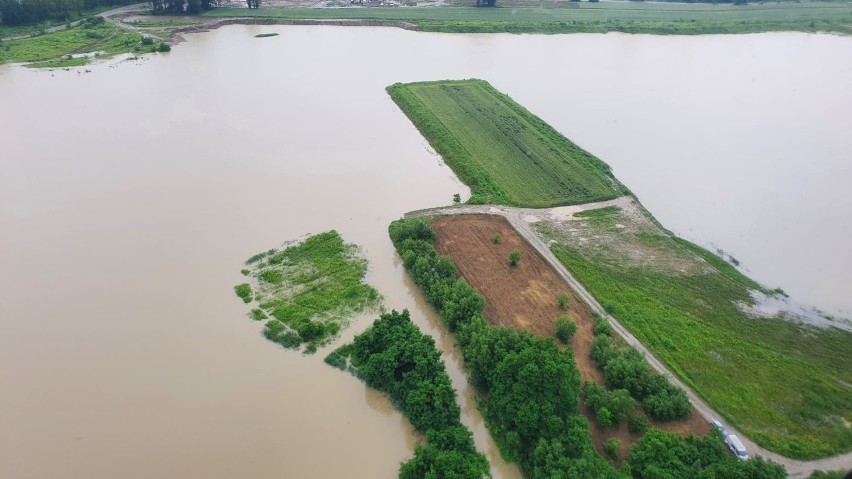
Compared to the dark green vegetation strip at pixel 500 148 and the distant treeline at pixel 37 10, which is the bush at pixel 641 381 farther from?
the distant treeline at pixel 37 10

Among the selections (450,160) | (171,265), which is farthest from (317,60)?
(171,265)

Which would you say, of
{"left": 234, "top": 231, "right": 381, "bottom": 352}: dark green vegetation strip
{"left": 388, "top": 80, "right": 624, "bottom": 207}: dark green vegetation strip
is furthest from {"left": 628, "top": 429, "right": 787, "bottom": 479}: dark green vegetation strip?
{"left": 388, "top": 80, "right": 624, "bottom": 207}: dark green vegetation strip

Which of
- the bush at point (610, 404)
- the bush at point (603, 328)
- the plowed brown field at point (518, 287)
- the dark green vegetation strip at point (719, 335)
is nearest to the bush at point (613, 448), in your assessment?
the plowed brown field at point (518, 287)

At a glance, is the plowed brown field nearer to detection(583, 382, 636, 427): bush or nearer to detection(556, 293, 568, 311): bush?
detection(556, 293, 568, 311): bush

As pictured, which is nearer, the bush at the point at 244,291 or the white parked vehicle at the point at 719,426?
the white parked vehicle at the point at 719,426

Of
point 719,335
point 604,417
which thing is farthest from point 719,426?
point 719,335

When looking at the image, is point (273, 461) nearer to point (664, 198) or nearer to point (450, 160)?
point (450, 160)

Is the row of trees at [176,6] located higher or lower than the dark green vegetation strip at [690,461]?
higher
